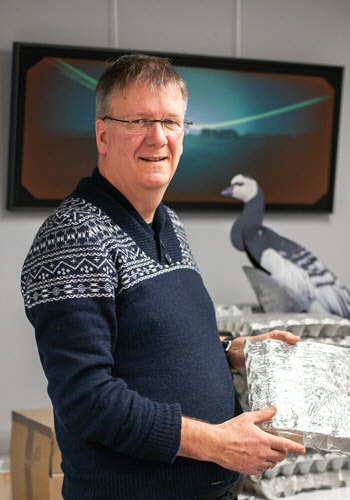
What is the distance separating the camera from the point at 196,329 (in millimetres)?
1762

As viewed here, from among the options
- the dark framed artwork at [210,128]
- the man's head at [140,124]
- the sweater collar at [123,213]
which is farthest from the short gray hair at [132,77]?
the dark framed artwork at [210,128]

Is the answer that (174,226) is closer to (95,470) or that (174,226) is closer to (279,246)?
(95,470)

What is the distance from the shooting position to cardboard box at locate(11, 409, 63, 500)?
117 inches

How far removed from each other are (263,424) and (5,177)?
2.21m

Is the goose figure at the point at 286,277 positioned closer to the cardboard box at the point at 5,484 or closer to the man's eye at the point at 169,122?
the cardboard box at the point at 5,484

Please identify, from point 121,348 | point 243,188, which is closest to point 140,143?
point 121,348

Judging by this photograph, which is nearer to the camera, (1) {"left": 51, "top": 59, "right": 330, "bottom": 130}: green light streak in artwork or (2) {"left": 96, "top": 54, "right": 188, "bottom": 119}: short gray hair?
(2) {"left": 96, "top": 54, "right": 188, "bottom": 119}: short gray hair

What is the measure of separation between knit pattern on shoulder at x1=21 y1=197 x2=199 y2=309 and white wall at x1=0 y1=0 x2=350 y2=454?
1.99 m

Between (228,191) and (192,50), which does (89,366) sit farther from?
(192,50)

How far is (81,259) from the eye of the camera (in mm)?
1592

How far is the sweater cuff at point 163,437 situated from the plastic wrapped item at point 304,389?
21 cm

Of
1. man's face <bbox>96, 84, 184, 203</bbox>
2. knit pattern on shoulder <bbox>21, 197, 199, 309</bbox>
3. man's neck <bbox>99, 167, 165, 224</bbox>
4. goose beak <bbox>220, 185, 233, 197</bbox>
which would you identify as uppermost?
man's face <bbox>96, 84, 184, 203</bbox>

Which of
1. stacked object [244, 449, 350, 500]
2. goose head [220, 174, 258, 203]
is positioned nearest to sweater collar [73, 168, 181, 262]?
stacked object [244, 449, 350, 500]

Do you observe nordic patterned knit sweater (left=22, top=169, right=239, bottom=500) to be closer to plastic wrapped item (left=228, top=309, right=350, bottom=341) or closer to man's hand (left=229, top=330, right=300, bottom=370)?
man's hand (left=229, top=330, right=300, bottom=370)
